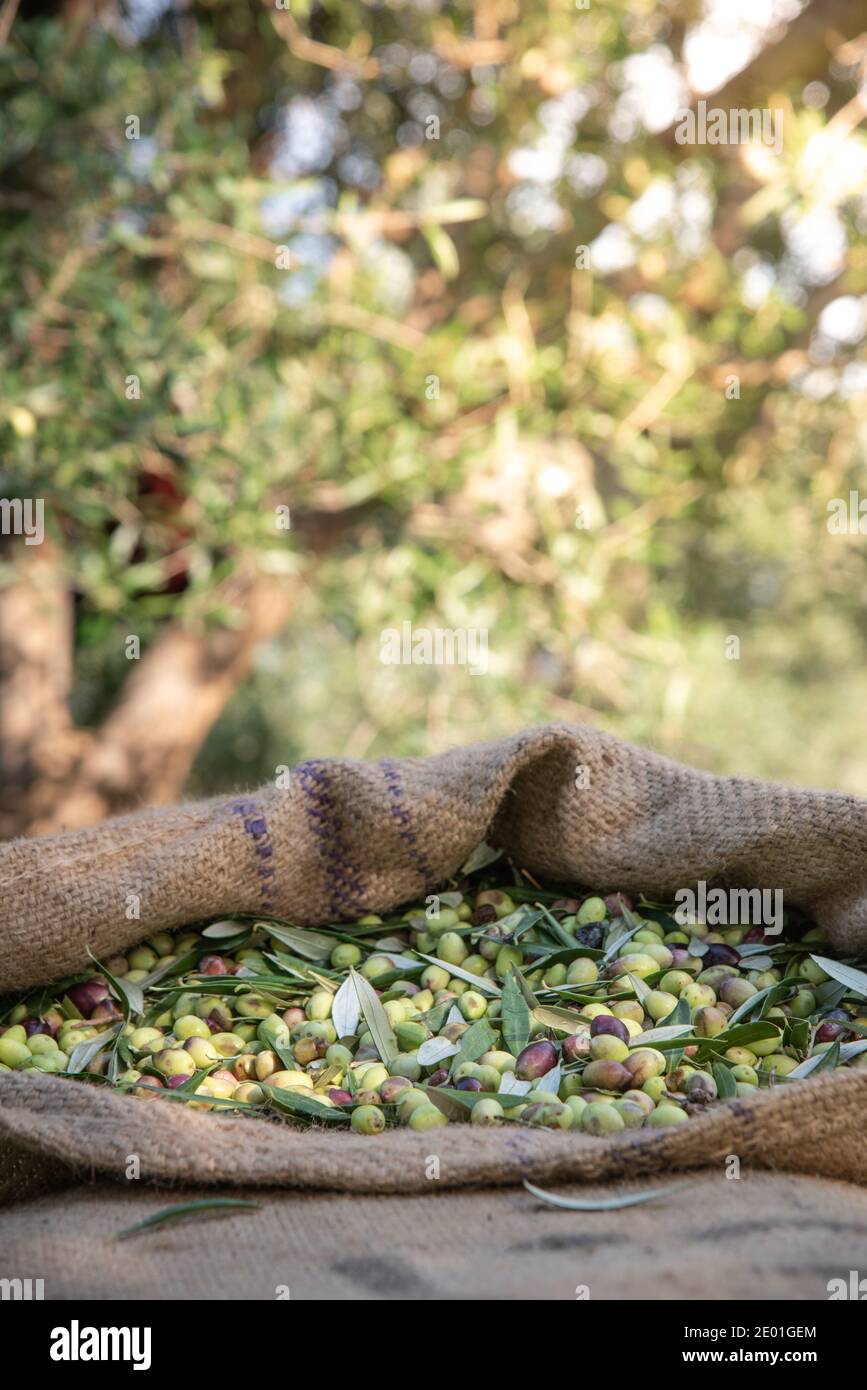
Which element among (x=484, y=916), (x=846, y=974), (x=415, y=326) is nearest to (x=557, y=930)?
(x=484, y=916)

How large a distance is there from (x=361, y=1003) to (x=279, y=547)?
162 centimetres

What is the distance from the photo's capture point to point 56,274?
2.66m

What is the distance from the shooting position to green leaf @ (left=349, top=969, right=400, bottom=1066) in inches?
52.3

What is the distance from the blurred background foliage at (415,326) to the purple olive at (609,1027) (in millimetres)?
1109

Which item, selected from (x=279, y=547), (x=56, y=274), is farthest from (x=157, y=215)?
(x=279, y=547)

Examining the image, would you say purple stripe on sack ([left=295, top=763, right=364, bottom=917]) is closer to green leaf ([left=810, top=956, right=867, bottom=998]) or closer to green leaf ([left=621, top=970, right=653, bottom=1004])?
green leaf ([left=621, top=970, right=653, bottom=1004])

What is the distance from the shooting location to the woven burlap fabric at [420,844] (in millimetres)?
1459

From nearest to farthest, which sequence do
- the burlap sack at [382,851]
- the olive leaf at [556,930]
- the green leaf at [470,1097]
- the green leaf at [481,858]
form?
the green leaf at [470,1097] → the burlap sack at [382,851] → the olive leaf at [556,930] → the green leaf at [481,858]

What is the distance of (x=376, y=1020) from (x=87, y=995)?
36 cm

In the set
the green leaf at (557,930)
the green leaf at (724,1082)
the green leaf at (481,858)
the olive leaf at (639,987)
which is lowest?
the green leaf at (724,1082)

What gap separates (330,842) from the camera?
5.25ft

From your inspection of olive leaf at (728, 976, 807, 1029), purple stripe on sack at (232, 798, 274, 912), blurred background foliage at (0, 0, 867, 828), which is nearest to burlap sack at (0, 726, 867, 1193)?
purple stripe on sack at (232, 798, 274, 912)

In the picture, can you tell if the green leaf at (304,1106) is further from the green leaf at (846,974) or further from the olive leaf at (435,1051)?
the green leaf at (846,974)

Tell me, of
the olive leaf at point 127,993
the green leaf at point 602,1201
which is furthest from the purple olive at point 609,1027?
the olive leaf at point 127,993
